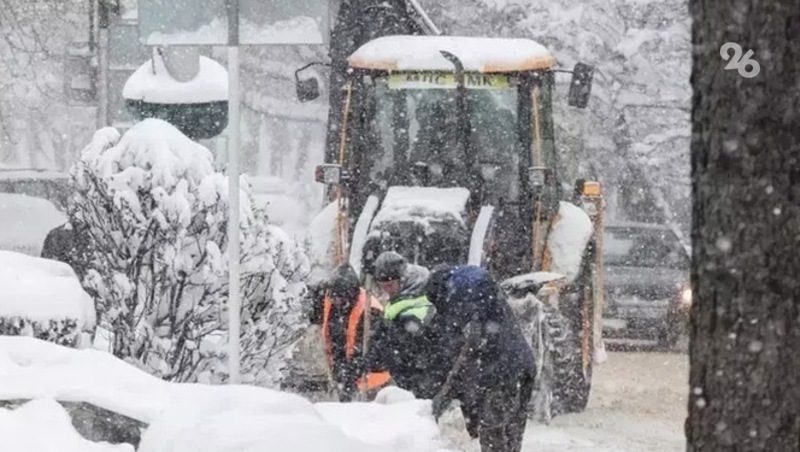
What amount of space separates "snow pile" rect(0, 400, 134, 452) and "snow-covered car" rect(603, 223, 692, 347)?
12584 mm

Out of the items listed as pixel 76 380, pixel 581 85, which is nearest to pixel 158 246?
pixel 76 380

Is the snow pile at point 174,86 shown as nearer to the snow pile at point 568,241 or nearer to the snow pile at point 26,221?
the snow pile at point 568,241

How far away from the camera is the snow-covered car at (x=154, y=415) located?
5840mm

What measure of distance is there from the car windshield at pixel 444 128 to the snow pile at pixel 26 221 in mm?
7143

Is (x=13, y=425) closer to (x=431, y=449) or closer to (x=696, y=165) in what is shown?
(x=431, y=449)

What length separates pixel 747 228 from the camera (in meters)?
4.20

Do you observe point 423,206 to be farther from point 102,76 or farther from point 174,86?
point 102,76

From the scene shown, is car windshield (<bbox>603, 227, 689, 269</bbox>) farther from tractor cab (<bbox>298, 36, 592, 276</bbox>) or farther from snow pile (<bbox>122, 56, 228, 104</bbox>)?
snow pile (<bbox>122, 56, 228, 104</bbox>)

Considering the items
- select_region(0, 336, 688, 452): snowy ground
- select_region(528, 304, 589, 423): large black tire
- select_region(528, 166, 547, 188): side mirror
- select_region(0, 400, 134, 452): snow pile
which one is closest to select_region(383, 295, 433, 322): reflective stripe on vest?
select_region(0, 336, 688, 452): snowy ground

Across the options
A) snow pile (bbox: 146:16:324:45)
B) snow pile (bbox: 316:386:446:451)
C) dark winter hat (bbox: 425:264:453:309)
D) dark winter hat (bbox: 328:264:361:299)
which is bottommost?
snow pile (bbox: 316:386:446:451)

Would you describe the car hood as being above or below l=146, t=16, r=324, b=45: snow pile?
below

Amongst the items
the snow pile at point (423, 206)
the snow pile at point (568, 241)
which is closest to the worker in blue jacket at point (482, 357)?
the snow pile at point (423, 206)

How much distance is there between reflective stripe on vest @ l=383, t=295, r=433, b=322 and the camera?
937 centimetres

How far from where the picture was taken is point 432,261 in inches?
507
